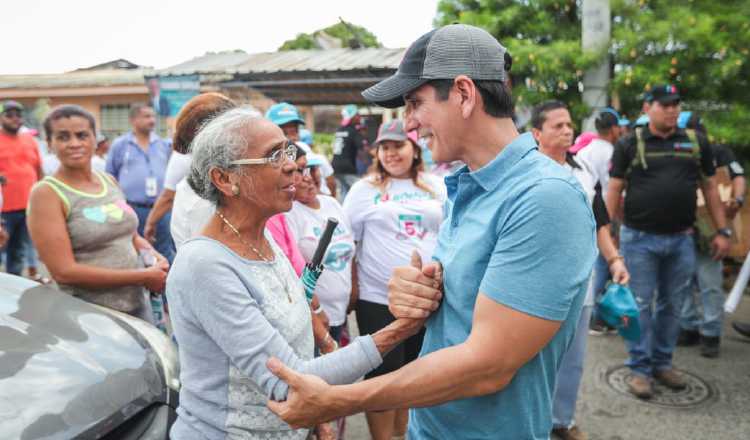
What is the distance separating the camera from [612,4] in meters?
6.49

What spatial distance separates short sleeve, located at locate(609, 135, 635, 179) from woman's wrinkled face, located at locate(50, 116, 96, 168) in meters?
3.71

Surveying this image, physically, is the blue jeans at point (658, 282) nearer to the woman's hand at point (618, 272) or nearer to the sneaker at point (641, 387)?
the sneaker at point (641, 387)

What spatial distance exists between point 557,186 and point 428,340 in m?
0.57

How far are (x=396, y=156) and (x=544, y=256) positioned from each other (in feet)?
8.26

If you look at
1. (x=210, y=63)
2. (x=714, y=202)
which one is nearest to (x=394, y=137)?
(x=714, y=202)

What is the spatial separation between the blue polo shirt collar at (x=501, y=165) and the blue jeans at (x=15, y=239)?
672 cm

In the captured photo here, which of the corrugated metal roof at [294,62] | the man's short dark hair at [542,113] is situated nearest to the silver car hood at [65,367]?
the man's short dark hair at [542,113]

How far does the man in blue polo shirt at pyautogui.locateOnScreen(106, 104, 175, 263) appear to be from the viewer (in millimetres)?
5664

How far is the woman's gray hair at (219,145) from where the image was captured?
5.68 ft

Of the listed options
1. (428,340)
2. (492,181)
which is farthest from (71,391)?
(492,181)

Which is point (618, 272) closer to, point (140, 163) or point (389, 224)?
point (389, 224)

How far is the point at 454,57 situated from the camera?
1338mm

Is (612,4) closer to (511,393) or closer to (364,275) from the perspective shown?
(364,275)

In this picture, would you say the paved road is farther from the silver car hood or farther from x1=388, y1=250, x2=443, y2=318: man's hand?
x1=388, y1=250, x2=443, y2=318: man's hand
